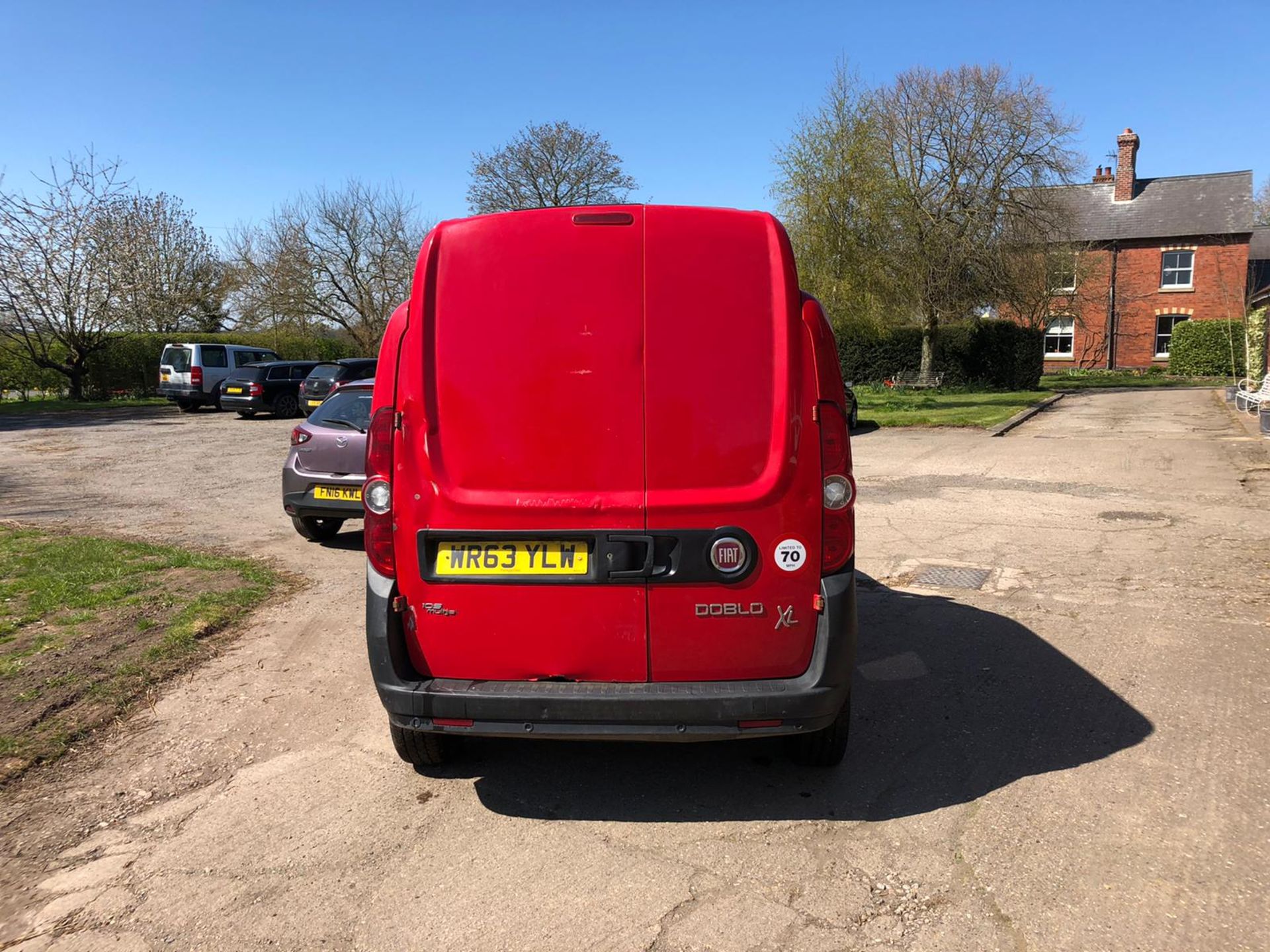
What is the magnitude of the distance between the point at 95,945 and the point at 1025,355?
36046mm

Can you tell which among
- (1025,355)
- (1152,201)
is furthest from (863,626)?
Answer: (1152,201)

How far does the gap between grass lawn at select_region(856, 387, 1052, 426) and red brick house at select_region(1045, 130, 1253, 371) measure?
522 inches

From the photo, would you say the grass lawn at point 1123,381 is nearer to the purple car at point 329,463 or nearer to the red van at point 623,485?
the purple car at point 329,463

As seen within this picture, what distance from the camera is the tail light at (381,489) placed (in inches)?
132

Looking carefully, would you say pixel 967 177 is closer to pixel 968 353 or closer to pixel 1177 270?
pixel 968 353

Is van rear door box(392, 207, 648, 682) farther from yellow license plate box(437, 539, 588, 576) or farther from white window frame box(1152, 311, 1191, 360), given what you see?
white window frame box(1152, 311, 1191, 360)

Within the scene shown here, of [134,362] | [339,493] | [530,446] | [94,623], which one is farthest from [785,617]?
[134,362]

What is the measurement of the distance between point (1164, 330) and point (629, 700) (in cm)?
4849

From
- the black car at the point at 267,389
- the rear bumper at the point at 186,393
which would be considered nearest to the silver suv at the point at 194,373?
the rear bumper at the point at 186,393

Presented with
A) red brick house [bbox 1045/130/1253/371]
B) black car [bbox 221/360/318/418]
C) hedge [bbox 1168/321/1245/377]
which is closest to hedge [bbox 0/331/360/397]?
black car [bbox 221/360/318/418]

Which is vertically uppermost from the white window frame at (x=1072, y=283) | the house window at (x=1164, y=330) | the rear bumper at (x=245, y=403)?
the white window frame at (x=1072, y=283)

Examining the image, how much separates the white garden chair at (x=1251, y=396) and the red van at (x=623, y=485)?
17163mm

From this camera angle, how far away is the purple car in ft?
26.9

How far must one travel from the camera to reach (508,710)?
3168 millimetres
